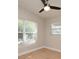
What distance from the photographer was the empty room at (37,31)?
4.54 m

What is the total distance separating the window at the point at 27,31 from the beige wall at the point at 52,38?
1225 millimetres

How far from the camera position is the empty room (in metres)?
→ 4.54

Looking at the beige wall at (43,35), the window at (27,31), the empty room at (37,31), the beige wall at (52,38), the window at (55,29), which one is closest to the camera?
the empty room at (37,31)

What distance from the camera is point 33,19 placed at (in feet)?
18.7

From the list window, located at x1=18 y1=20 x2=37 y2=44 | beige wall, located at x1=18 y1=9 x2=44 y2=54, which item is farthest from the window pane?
beige wall, located at x1=18 y1=9 x2=44 y2=54

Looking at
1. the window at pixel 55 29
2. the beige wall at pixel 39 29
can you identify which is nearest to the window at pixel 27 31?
the beige wall at pixel 39 29

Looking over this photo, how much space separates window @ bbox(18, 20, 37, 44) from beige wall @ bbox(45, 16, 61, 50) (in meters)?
1.22

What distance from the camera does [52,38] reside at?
6.27m

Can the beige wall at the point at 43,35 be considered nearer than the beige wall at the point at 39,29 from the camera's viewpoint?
No

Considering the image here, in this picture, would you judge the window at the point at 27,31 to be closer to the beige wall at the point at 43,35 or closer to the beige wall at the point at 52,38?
the beige wall at the point at 43,35
